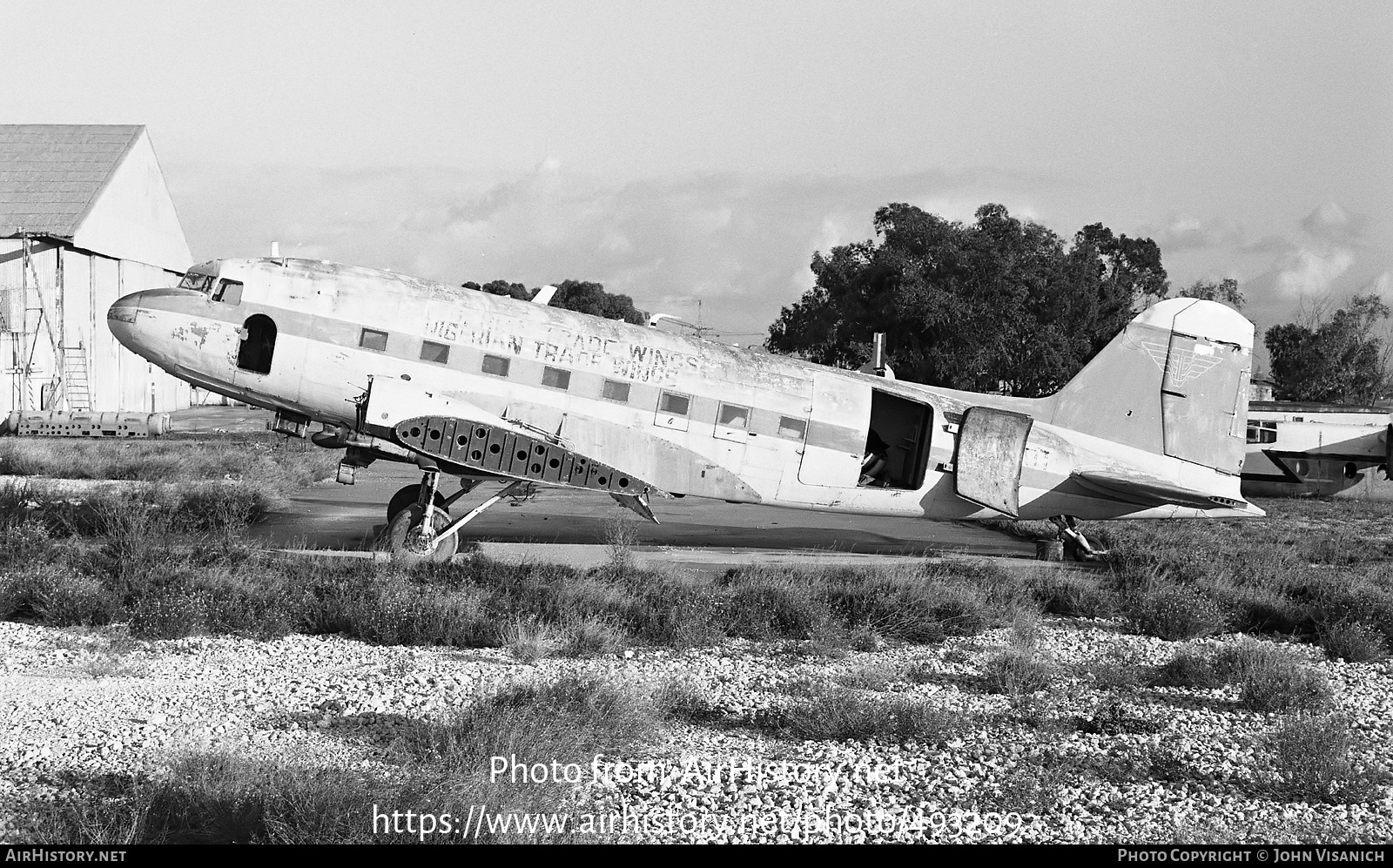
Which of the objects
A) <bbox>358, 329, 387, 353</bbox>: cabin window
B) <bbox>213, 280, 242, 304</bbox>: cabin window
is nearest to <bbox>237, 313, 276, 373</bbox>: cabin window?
<bbox>213, 280, 242, 304</bbox>: cabin window

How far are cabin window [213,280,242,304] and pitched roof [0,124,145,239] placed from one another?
39.6 meters

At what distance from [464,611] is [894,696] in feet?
15.4

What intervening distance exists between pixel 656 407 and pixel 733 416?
1134 millimetres

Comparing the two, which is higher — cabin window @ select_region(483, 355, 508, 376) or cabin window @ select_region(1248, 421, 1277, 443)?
cabin window @ select_region(483, 355, 508, 376)

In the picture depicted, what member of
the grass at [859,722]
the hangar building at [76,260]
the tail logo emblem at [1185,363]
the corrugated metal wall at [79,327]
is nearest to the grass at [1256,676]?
the grass at [859,722]

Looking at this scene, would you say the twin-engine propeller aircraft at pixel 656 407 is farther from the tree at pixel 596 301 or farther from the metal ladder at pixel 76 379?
the tree at pixel 596 301

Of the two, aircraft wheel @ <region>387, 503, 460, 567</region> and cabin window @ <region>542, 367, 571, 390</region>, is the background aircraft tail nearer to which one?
cabin window @ <region>542, 367, 571, 390</region>

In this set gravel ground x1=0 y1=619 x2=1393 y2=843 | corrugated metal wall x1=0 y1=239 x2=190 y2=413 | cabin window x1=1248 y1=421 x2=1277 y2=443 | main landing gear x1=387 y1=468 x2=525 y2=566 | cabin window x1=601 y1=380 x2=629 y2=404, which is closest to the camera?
gravel ground x1=0 y1=619 x2=1393 y2=843

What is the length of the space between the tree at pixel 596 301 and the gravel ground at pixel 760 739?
8395 cm

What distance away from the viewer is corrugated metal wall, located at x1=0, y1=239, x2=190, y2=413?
45281 mm

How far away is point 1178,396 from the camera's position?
16.6m

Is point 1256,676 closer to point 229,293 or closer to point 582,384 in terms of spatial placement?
point 582,384

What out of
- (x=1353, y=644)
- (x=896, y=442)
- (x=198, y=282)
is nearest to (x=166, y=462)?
(x=198, y=282)

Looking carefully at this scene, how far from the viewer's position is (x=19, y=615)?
430 inches
